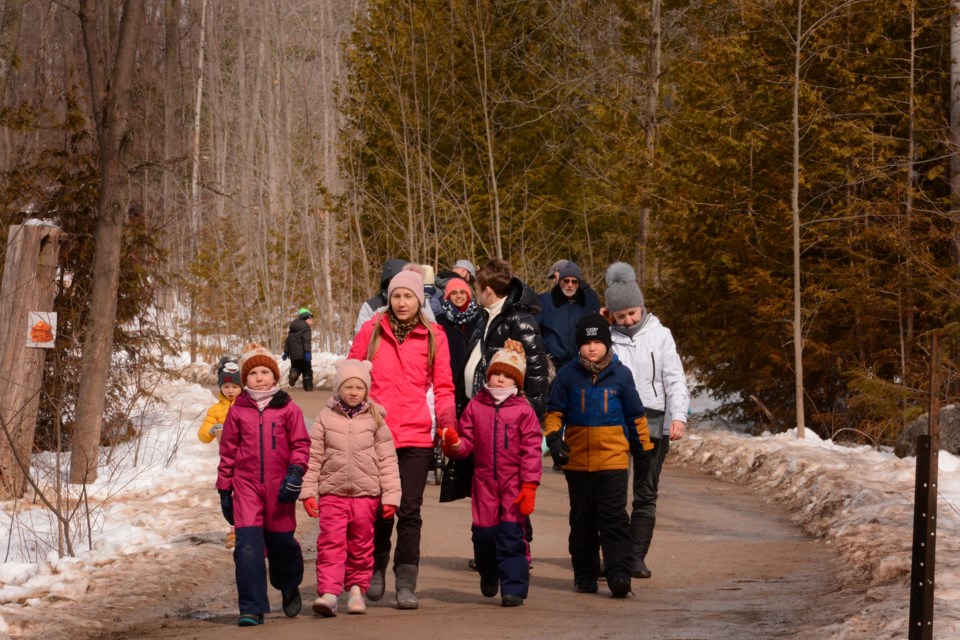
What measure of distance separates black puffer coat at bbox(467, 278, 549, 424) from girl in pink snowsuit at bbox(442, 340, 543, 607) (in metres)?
0.84

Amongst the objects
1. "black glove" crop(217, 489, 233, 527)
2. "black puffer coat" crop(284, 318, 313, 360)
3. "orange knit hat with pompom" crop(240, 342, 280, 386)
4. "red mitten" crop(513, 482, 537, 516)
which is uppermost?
"black puffer coat" crop(284, 318, 313, 360)

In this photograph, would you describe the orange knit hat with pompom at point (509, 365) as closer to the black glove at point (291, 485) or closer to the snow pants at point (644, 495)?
the snow pants at point (644, 495)

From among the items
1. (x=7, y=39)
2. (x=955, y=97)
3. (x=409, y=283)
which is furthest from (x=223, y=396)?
(x=955, y=97)

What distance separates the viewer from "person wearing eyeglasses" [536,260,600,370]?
1207 centimetres

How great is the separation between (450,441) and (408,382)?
1.66 feet

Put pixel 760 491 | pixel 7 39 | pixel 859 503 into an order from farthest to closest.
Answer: pixel 7 39, pixel 760 491, pixel 859 503

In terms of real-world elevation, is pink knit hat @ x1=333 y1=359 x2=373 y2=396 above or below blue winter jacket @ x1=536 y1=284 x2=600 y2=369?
below

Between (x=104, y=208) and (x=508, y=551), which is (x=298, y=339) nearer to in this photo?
(x=104, y=208)


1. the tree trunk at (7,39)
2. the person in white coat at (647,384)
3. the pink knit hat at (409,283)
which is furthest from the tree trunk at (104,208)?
the person in white coat at (647,384)

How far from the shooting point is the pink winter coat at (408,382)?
7539mm

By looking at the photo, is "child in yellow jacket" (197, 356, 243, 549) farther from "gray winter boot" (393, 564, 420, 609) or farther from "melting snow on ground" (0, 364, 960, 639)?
"gray winter boot" (393, 564, 420, 609)

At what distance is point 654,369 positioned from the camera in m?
8.48

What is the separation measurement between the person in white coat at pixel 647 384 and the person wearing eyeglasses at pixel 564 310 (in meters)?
3.43

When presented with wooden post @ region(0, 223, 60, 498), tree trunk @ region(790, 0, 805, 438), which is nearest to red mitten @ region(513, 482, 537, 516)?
wooden post @ region(0, 223, 60, 498)
